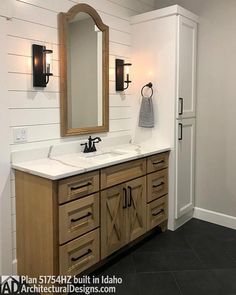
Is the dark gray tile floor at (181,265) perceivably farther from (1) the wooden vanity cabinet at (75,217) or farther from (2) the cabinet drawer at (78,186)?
(2) the cabinet drawer at (78,186)

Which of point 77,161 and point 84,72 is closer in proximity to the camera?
point 77,161

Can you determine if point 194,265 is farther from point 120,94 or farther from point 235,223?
point 120,94

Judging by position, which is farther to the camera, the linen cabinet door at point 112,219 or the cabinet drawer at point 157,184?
the cabinet drawer at point 157,184

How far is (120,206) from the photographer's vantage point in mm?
2508

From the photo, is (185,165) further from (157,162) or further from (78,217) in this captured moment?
(78,217)

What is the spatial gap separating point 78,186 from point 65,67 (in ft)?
3.60

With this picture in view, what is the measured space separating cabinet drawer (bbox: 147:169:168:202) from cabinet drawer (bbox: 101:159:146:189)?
167 millimetres

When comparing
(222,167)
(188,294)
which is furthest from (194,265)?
(222,167)

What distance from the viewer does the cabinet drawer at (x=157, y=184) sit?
287 centimetres

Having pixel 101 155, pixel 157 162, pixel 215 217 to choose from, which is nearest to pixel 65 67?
pixel 101 155

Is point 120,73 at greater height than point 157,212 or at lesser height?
greater

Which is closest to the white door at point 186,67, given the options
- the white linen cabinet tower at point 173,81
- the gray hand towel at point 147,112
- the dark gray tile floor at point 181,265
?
the white linen cabinet tower at point 173,81

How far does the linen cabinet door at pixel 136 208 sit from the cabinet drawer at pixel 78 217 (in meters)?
0.43

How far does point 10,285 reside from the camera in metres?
2.23
